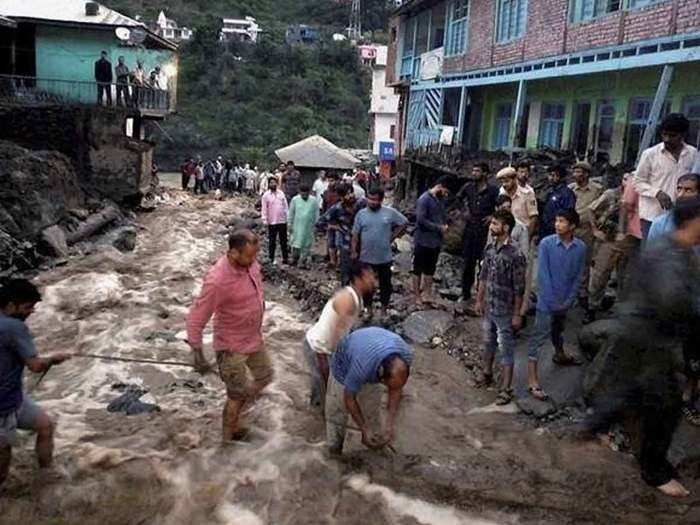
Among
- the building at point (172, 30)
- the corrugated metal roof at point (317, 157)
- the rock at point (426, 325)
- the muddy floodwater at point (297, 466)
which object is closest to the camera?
the muddy floodwater at point (297, 466)

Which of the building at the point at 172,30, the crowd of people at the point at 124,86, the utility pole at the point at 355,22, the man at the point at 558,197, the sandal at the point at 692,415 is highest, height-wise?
the utility pole at the point at 355,22

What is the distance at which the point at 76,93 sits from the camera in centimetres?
2183

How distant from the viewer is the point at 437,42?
950 inches

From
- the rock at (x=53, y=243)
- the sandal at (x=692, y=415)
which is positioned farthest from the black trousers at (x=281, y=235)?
the sandal at (x=692, y=415)

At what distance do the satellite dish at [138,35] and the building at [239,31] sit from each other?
33546 millimetres

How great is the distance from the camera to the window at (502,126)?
18984 millimetres

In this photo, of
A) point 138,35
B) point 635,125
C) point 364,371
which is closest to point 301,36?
point 138,35

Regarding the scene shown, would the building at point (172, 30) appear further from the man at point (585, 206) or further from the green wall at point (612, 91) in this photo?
the man at point (585, 206)

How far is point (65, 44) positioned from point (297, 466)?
2065cm

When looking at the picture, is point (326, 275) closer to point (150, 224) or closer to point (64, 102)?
point (150, 224)

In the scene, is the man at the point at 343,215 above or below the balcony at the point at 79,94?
below

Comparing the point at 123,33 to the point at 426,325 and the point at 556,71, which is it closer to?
the point at 556,71

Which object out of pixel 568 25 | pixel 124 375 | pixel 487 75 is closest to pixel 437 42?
pixel 487 75

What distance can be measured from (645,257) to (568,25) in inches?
428
